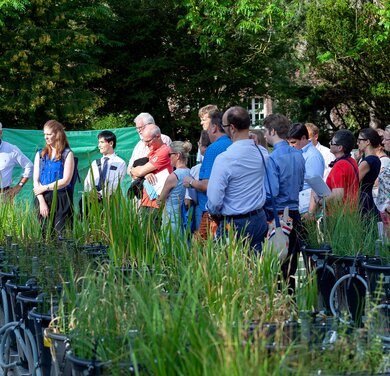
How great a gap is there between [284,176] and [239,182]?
3.01 ft

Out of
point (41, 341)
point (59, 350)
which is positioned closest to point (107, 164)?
point (41, 341)

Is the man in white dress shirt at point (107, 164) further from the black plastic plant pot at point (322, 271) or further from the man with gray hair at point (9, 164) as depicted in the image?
the black plastic plant pot at point (322, 271)

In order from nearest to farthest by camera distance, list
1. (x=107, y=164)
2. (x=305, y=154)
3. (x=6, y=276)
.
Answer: (x=6, y=276)
(x=305, y=154)
(x=107, y=164)

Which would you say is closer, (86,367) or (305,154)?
(86,367)

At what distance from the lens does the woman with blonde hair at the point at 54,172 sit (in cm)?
1025

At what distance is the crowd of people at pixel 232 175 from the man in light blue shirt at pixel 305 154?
0.01 meters

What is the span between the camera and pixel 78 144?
699 inches

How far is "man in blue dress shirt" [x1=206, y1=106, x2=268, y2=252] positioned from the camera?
7.07 metres

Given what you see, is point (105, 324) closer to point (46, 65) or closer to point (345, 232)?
point (345, 232)

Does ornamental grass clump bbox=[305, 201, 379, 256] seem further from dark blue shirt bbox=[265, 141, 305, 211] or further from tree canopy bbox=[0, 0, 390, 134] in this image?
Result: tree canopy bbox=[0, 0, 390, 134]

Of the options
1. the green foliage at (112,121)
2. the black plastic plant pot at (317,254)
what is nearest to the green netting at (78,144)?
the black plastic plant pot at (317,254)

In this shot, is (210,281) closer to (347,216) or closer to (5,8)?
(347,216)

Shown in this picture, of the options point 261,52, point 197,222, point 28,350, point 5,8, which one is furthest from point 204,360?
point 261,52

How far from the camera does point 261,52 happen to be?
102ft
